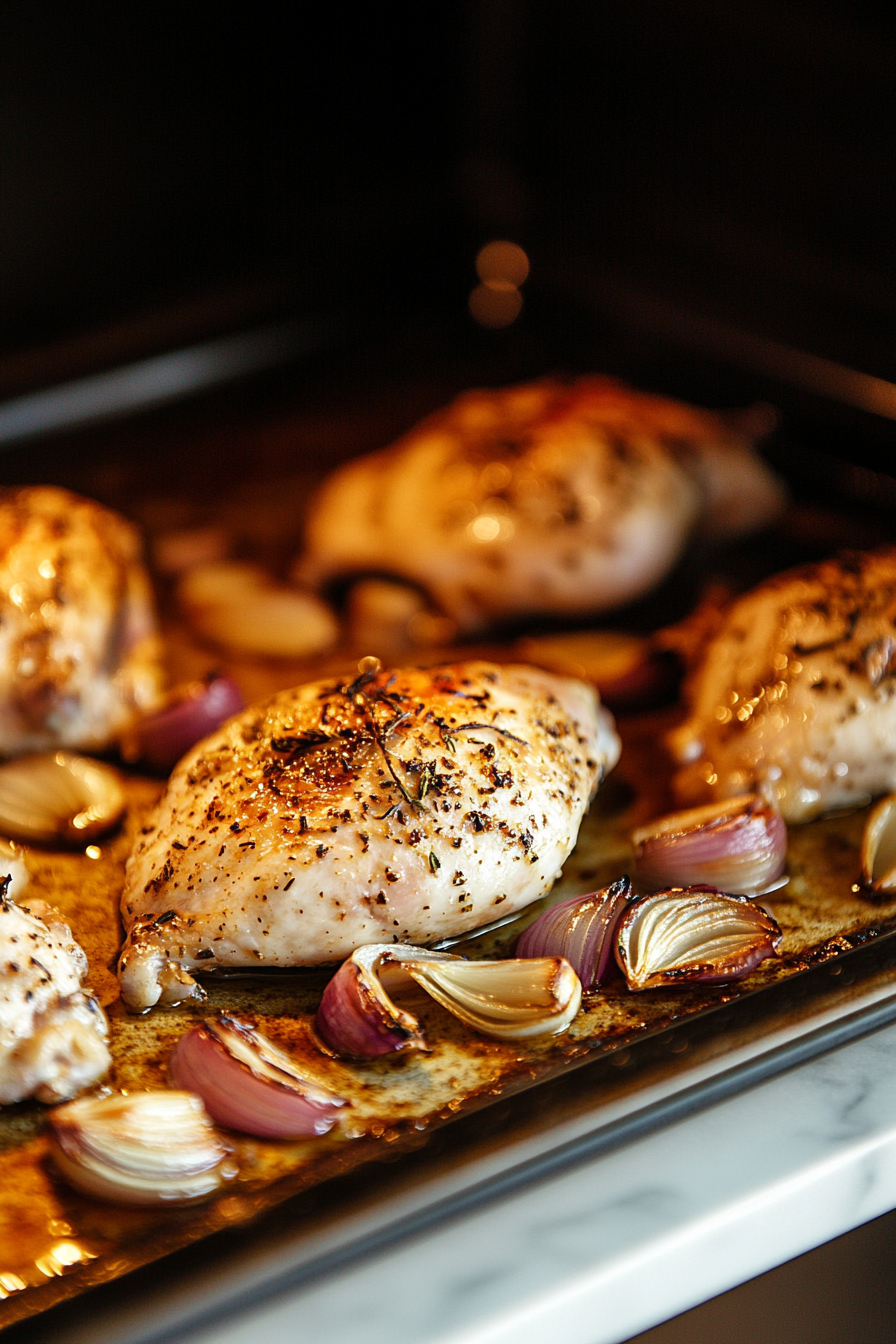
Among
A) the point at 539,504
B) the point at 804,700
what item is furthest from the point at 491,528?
the point at 804,700

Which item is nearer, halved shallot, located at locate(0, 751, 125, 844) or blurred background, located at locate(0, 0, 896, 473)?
halved shallot, located at locate(0, 751, 125, 844)

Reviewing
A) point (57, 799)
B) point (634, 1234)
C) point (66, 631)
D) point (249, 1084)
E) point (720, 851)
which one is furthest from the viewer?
point (66, 631)

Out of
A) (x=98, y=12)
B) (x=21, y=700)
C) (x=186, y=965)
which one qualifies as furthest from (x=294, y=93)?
(x=186, y=965)

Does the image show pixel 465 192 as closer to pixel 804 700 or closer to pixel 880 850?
pixel 804 700

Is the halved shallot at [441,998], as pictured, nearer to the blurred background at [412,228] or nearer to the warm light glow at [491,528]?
the warm light glow at [491,528]

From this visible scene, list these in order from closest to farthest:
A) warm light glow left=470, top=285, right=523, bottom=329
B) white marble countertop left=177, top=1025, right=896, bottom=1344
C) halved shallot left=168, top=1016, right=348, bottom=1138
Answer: white marble countertop left=177, top=1025, right=896, bottom=1344 < halved shallot left=168, top=1016, right=348, bottom=1138 < warm light glow left=470, top=285, right=523, bottom=329

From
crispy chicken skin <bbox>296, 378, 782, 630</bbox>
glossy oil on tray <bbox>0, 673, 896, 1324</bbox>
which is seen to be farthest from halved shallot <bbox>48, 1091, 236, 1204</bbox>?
crispy chicken skin <bbox>296, 378, 782, 630</bbox>

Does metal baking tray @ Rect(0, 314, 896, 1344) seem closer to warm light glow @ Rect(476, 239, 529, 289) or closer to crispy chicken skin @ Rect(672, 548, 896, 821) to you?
crispy chicken skin @ Rect(672, 548, 896, 821)
